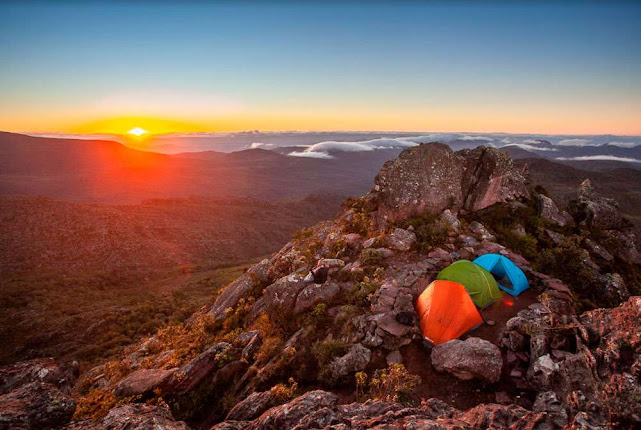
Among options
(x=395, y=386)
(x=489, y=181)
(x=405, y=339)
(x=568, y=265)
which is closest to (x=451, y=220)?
(x=489, y=181)

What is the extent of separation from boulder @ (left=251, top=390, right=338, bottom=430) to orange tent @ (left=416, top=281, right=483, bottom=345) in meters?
4.70

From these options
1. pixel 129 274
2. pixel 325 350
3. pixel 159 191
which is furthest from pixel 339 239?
pixel 159 191

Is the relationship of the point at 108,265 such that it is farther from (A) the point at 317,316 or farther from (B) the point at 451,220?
(B) the point at 451,220

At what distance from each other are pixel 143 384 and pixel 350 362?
7270 millimetres

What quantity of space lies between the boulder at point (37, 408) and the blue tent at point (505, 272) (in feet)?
47.4

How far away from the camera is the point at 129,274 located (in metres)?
40.8

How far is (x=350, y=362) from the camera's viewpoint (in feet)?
28.3

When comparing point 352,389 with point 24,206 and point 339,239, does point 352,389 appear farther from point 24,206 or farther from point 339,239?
point 24,206

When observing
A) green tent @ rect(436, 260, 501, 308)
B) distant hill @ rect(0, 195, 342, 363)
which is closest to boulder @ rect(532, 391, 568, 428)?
green tent @ rect(436, 260, 501, 308)

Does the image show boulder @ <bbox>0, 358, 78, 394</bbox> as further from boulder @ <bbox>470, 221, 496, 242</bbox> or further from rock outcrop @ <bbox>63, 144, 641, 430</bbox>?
boulder @ <bbox>470, 221, 496, 242</bbox>

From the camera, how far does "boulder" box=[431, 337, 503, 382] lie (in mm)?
7805

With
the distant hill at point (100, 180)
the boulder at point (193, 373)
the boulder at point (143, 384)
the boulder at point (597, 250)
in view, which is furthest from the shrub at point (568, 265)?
the distant hill at point (100, 180)

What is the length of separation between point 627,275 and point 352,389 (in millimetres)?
16189

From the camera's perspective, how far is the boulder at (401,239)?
13566 millimetres
